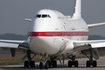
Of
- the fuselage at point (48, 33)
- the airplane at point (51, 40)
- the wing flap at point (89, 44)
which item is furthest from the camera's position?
the wing flap at point (89, 44)

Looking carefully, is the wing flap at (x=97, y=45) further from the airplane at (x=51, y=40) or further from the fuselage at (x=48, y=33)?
the fuselage at (x=48, y=33)

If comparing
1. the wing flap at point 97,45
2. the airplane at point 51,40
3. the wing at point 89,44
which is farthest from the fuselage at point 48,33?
the wing flap at point 97,45

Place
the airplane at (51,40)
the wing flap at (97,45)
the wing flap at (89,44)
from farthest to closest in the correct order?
the wing flap at (89,44), the wing flap at (97,45), the airplane at (51,40)

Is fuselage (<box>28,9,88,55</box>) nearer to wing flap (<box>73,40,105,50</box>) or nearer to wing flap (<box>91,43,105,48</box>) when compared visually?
wing flap (<box>73,40,105,50</box>)

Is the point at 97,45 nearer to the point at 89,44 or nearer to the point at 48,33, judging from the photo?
the point at 89,44

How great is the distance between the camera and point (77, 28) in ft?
119

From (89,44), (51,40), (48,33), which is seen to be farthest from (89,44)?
(48,33)

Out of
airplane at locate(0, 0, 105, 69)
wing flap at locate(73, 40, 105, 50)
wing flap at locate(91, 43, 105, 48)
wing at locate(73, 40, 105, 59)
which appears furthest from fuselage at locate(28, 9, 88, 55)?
wing flap at locate(91, 43, 105, 48)

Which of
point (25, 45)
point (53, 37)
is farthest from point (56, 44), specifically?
point (25, 45)

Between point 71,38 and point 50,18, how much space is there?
5.65 metres

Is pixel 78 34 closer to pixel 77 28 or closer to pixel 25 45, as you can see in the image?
pixel 77 28

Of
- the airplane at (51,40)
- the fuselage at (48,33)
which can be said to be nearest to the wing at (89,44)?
the airplane at (51,40)

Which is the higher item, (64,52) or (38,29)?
(38,29)

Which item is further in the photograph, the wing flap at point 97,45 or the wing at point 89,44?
the wing at point 89,44
